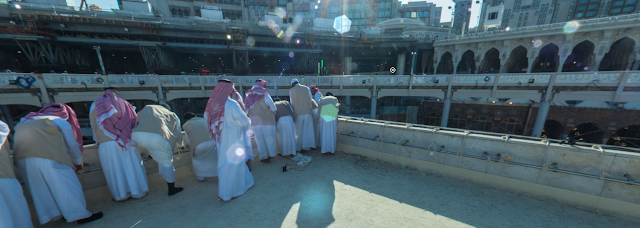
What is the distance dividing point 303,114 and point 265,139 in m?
0.98

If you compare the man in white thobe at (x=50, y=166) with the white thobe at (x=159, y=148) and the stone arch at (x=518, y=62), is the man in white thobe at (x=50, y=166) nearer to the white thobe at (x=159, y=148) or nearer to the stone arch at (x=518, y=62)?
the white thobe at (x=159, y=148)

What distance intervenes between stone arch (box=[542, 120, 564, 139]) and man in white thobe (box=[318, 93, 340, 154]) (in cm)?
1558

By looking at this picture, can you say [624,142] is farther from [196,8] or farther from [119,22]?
[196,8]

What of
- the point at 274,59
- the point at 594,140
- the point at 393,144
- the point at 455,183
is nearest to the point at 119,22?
the point at 274,59

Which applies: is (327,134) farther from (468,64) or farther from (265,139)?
(468,64)

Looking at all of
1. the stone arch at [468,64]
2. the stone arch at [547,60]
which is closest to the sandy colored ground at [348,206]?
the stone arch at [468,64]

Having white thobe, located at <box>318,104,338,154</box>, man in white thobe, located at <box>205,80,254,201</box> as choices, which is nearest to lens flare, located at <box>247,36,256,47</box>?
white thobe, located at <box>318,104,338,154</box>

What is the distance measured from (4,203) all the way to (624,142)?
2136cm

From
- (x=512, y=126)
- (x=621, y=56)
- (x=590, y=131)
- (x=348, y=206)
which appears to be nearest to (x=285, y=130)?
(x=348, y=206)

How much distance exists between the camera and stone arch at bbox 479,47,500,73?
21.2 m

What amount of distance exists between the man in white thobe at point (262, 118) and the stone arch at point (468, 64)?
27668mm

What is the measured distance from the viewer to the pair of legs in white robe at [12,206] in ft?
5.56

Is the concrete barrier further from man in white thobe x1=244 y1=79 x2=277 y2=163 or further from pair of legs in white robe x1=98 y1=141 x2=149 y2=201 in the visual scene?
pair of legs in white robe x1=98 y1=141 x2=149 y2=201

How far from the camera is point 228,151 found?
2.77 m
